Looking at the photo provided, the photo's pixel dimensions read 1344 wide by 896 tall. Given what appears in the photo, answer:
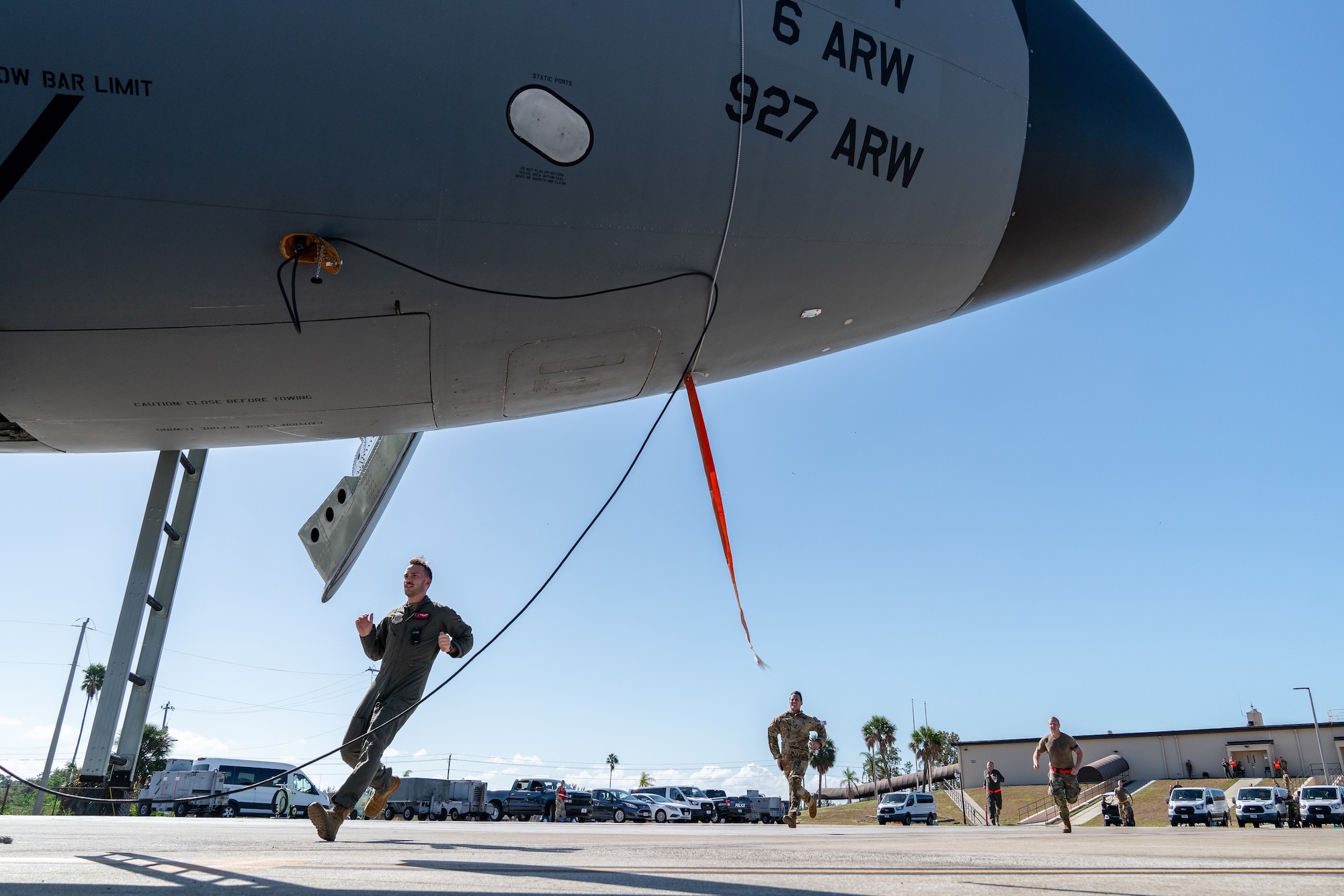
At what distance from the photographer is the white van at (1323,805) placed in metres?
29.2

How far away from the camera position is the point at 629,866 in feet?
13.3

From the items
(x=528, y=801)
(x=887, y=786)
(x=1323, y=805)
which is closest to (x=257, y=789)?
(x=528, y=801)

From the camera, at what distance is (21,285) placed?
3779mm

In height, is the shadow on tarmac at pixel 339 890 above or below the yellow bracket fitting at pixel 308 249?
below

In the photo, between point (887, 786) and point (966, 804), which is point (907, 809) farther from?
point (887, 786)

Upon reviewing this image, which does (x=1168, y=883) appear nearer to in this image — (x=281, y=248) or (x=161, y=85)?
(x=281, y=248)

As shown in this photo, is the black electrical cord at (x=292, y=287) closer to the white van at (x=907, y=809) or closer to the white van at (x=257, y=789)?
the white van at (x=257, y=789)

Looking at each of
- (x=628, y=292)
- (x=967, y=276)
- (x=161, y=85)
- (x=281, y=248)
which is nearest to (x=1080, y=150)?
(x=967, y=276)

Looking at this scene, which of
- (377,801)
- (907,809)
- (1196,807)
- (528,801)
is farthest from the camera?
(907,809)

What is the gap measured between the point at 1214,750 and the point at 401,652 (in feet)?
201

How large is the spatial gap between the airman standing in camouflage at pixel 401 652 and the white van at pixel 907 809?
37.3 metres

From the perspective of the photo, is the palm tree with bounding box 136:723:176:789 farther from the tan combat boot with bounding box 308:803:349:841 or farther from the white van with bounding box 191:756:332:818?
the tan combat boot with bounding box 308:803:349:841

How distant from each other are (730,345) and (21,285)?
3213mm

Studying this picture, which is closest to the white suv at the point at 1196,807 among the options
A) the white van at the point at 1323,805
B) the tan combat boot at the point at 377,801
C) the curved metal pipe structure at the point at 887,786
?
the white van at the point at 1323,805
